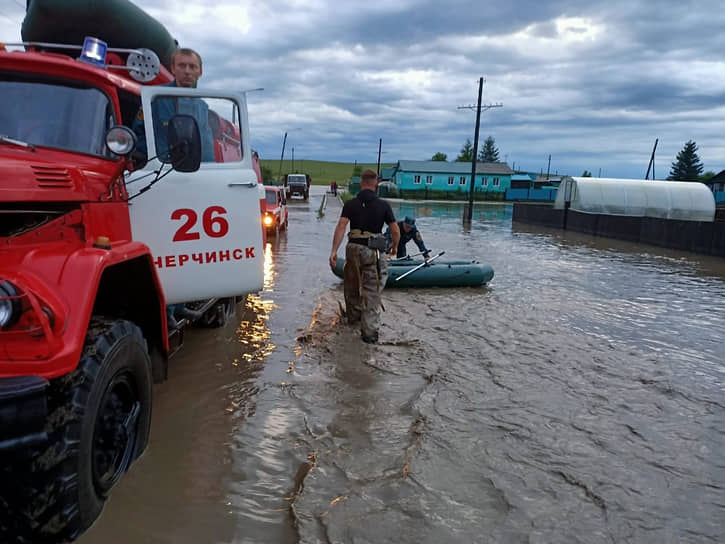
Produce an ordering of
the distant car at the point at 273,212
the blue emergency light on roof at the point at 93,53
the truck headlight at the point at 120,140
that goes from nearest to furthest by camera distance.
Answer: the truck headlight at the point at 120,140 < the blue emergency light on roof at the point at 93,53 < the distant car at the point at 273,212

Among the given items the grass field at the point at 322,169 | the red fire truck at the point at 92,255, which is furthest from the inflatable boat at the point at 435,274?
the grass field at the point at 322,169

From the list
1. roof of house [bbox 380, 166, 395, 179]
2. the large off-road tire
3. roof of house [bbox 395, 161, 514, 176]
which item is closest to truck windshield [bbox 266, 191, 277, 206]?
the large off-road tire

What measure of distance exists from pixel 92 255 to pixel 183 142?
3.19 feet

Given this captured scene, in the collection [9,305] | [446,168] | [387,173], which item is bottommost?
[9,305]

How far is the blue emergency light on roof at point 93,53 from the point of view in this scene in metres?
3.82

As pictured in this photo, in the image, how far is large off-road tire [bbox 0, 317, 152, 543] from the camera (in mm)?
2227

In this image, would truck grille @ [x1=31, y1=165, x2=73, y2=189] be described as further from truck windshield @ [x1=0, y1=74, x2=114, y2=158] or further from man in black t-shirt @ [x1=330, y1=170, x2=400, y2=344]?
man in black t-shirt @ [x1=330, y1=170, x2=400, y2=344]

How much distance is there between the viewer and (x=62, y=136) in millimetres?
3275

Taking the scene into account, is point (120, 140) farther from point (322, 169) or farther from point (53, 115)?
point (322, 169)

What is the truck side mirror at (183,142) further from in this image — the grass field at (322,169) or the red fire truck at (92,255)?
the grass field at (322,169)

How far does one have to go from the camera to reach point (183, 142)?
3.29 m

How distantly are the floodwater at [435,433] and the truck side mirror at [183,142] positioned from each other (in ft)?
6.57

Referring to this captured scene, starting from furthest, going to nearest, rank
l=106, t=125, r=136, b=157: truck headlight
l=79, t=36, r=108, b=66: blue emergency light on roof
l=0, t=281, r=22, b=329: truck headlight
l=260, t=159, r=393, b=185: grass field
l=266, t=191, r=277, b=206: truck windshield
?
l=260, t=159, r=393, b=185: grass field, l=266, t=191, r=277, b=206: truck windshield, l=79, t=36, r=108, b=66: blue emergency light on roof, l=106, t=125, r=136, b=157: truck headlight, l=0, t=281, r=22, b=329: truck headlight

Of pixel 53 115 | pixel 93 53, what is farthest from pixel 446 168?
pixel 53 115
